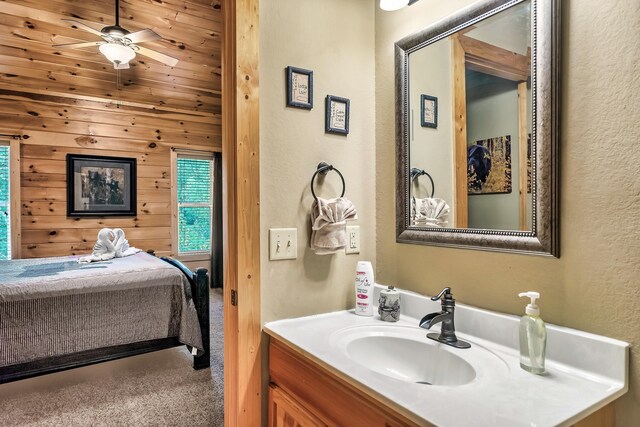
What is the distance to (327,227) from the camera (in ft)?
4.49

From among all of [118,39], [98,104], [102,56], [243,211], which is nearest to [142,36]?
[118,39]

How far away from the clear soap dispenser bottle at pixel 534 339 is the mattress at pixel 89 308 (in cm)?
246

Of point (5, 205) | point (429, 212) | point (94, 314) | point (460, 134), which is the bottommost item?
point (94, 314)

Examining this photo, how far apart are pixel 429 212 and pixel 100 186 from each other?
4651 mm

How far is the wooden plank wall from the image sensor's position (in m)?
3.49

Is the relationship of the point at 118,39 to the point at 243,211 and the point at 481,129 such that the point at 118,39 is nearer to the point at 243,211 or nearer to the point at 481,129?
the point at 243,211

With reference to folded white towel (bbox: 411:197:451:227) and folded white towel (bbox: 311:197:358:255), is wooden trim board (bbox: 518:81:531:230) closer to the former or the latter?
folded white towel (bbox: 411:197:451:227)

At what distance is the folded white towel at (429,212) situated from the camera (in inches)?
52.4

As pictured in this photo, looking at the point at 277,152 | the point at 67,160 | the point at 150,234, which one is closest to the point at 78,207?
the point at 67,160

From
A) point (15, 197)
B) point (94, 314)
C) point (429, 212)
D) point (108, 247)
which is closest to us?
point (429, 212)

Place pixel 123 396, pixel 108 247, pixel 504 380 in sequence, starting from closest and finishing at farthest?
pixel 504 380 < pixel 123 396 < pixel 108 247

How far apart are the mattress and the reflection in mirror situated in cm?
216

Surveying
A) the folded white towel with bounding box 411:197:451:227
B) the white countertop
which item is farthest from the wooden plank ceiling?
the white countertop

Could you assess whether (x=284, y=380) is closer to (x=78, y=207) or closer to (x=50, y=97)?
(x=78, y=207)
